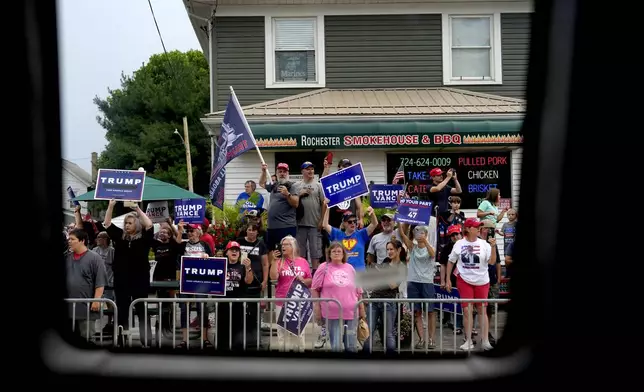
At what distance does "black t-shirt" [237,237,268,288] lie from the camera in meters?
7.53

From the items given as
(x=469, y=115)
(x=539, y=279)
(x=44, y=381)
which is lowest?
(x=44, y=381)

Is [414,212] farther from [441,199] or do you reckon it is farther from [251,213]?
[251,213]

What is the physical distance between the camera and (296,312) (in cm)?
525

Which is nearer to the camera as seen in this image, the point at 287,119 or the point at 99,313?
the point at 99,313

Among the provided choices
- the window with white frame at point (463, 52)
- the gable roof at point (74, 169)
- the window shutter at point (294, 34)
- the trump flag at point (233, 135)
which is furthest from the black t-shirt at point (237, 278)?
the window shutter at point (294, 34)

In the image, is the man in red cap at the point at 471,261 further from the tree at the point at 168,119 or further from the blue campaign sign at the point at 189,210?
the tree at the point at 168,119

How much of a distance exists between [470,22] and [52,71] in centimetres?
1256

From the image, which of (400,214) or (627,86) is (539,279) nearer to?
(627,86)

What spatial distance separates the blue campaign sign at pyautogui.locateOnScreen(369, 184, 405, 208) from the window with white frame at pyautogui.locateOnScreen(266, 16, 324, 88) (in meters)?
5.79

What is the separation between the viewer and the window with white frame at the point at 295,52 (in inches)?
570

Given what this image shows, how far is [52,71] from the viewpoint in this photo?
235 centimetres

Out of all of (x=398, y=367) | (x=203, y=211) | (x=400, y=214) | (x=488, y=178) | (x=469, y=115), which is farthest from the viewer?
(x=469, y=115)

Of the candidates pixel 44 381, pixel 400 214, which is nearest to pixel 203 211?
pixel 400 214

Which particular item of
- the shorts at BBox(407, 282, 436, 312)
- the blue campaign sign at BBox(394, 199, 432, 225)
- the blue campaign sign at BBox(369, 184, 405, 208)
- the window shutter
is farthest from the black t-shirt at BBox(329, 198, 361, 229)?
the window shutter
